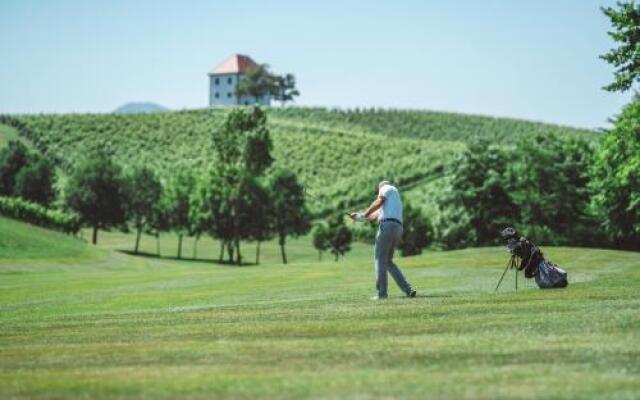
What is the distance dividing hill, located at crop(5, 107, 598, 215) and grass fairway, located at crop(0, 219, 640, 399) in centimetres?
9936

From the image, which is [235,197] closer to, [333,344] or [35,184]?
[35,184]

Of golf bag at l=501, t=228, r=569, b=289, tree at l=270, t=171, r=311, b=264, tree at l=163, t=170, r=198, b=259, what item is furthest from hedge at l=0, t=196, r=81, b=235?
golf bag at l=501, t=228, r=569, b=289

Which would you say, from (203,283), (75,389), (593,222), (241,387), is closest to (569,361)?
(241,387)

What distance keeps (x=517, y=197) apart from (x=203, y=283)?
169 ft

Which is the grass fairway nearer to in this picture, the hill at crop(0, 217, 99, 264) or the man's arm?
the man's arm

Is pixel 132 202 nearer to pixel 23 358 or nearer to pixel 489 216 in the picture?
pixel 489 216

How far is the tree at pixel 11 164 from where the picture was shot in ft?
417

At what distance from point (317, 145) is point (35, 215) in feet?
296

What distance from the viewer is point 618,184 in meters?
67.1

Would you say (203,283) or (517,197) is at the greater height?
(517,197)

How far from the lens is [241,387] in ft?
35.2

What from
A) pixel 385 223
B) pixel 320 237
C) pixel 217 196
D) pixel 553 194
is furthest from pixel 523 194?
pixel 385 223

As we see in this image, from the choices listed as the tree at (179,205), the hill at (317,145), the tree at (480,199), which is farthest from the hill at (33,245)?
the hill at (317,145)

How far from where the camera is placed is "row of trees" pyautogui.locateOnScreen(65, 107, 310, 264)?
103625 mm
